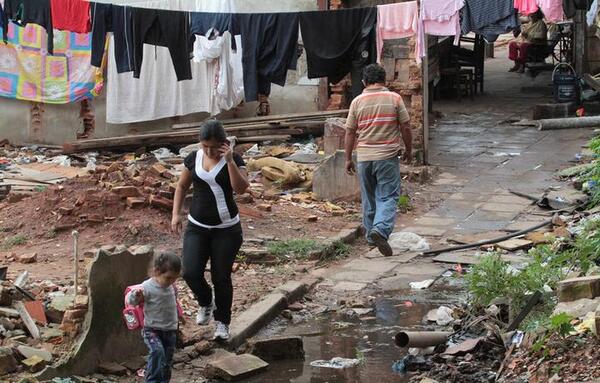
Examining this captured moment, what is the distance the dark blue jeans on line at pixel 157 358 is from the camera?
6148mm

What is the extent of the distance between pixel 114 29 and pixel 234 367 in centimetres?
878

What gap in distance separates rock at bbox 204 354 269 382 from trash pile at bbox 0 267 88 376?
964mm

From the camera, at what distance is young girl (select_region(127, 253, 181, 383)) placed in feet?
20.1

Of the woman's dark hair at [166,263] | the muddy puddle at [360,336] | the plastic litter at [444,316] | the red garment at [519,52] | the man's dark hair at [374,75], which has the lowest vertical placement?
the muddy puddle at [360,336]

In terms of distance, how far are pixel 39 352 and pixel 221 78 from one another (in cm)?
1026

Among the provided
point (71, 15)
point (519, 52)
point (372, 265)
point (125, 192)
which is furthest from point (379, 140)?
point (519, 52)

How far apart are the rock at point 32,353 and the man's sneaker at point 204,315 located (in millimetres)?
1282

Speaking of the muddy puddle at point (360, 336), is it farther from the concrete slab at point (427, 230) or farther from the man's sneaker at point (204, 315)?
the concrete slab at point (427, 230)

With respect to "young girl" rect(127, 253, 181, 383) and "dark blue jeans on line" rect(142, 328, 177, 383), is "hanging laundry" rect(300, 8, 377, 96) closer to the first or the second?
"young girl" rect(127, 253, 181, 383)

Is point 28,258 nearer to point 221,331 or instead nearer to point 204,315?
point 204,315

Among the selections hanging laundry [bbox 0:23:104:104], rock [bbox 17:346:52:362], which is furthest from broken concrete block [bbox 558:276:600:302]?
hanging laundry [bbox 0:23:104:104]

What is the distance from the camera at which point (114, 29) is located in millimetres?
14375

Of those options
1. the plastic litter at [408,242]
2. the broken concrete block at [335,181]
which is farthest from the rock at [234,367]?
the broken concrete block at [335,181]

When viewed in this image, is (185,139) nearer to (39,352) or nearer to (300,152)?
(300,152)
